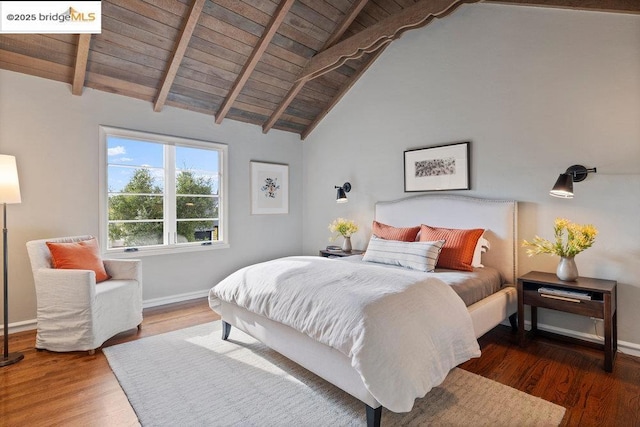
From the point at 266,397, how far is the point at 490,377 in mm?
1533

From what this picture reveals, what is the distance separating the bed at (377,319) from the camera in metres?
1.59

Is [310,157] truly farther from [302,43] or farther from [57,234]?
[57,234]

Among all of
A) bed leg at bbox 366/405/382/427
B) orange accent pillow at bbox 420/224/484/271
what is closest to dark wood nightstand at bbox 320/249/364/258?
orange accent pillow at bbox 420/224/484/271

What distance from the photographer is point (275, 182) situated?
5059 millimetres

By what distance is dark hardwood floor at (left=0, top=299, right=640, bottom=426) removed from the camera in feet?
A: 6.04

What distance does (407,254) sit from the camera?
3.02 metres

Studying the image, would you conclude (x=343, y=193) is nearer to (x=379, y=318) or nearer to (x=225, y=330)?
(x=225, y=330)

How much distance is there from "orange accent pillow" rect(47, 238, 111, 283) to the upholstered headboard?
3.15 m

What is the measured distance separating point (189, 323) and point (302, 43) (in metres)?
3.42

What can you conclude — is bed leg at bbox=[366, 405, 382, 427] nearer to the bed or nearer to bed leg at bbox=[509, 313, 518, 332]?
the bed

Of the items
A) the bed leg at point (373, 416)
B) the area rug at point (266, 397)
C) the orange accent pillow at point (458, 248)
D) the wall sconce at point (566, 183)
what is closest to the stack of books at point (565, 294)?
the orange accent pillow at point (458, 248)

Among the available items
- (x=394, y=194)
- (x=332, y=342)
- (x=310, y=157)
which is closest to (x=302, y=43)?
(x=310, y=157)

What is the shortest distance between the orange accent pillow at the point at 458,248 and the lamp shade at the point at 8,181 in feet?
11.9

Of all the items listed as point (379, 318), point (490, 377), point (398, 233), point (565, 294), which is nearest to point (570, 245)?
point (565, 294)
